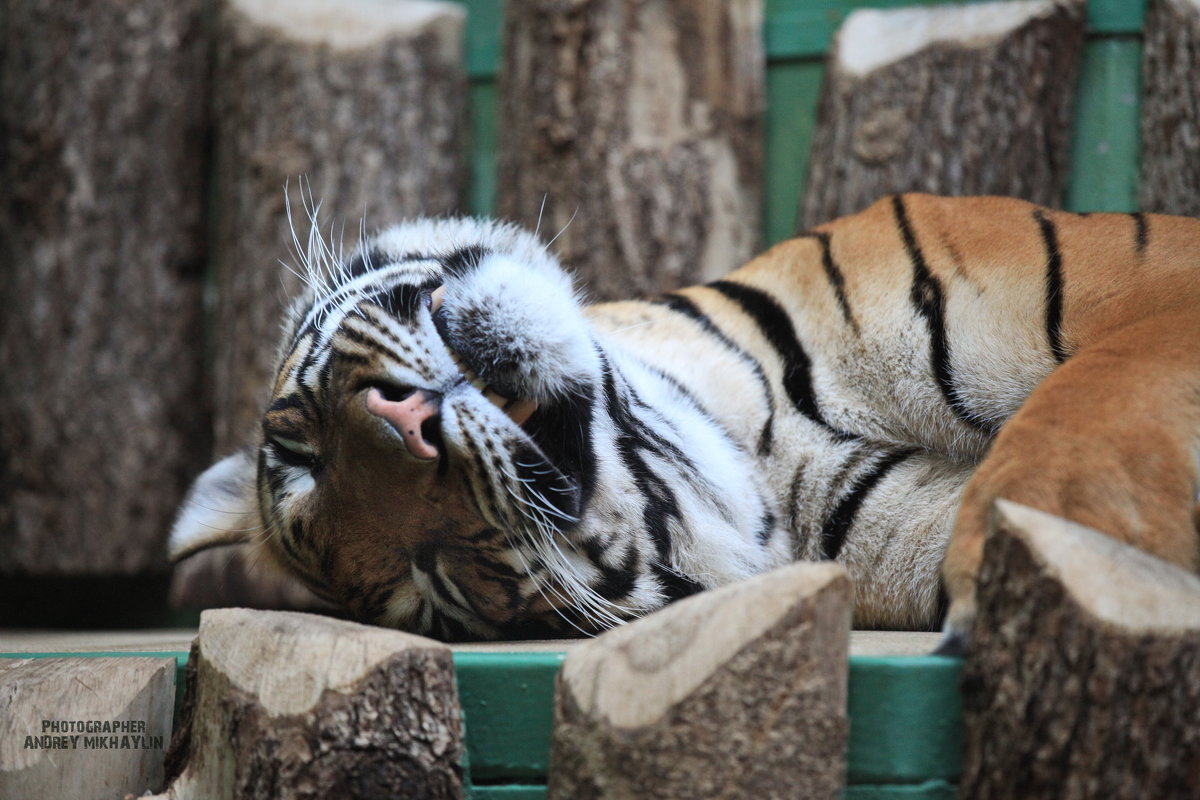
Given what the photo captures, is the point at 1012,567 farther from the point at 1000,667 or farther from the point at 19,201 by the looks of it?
the point at 19,201

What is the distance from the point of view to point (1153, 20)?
260 cm

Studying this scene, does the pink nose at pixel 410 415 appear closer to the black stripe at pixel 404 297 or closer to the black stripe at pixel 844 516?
the black stripe at pixel 404 297

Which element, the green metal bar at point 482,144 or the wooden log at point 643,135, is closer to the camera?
the wooden log at point 643,135

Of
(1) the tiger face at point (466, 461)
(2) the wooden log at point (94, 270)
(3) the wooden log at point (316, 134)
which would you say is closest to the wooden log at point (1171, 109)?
(1) the tiger face at point (466, 461)

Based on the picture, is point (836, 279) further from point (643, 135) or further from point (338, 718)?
point (643, 135)

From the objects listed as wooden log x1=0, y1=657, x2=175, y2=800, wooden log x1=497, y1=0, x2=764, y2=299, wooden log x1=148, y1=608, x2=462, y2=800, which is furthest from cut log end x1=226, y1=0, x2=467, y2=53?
wooden log x1=148, y1=608, x2=462, y2=800

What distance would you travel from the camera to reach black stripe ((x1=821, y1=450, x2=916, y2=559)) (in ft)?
5.66

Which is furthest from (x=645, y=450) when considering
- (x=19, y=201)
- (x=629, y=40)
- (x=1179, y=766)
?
(x=19, y=201)

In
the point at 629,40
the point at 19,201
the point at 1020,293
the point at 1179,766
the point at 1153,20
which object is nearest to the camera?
the point at 1179,766

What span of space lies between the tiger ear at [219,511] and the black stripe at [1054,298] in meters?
1.31

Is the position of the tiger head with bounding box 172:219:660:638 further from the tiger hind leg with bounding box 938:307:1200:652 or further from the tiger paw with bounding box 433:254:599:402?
the tiger hind leg with bounding box 938:307:1200:652

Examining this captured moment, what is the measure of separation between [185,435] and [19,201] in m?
0.88

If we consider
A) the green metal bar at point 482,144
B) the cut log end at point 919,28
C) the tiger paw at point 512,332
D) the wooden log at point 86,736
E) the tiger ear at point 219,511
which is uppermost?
the cut log end at point 919,28

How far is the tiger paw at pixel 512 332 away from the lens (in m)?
1.41
